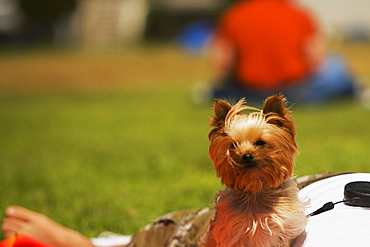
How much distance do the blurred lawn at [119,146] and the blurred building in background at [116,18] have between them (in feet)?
45.5

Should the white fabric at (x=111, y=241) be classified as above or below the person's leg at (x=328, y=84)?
above

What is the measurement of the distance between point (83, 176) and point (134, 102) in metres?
6.02

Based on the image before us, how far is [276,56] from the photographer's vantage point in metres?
10.2

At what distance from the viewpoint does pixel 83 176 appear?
255 inches

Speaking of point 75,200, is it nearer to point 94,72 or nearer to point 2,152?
point 2,152

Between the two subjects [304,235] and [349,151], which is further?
[349,151]

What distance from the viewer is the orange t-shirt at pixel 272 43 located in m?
10.1

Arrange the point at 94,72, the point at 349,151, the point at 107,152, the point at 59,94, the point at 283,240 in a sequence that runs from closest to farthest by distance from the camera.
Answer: the point at 283,240 < the point at 349,151 < the point at 107,152 < the point at 59,94 < the point at 94,72

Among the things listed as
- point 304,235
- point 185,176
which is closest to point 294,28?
point 185,176

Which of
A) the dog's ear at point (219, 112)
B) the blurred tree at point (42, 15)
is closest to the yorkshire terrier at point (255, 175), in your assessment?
the dog's ear at point (219, 112)

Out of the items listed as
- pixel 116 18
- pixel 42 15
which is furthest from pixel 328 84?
pixel 42 15

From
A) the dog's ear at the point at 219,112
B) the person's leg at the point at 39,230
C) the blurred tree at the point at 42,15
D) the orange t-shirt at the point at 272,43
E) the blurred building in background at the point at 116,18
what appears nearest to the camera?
the dog's ear at the point at 219,112

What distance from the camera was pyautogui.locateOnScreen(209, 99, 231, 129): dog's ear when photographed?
2.35m

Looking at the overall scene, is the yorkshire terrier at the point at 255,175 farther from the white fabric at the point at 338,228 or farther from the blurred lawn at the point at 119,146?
the blurred lawn at the point at 119,146
